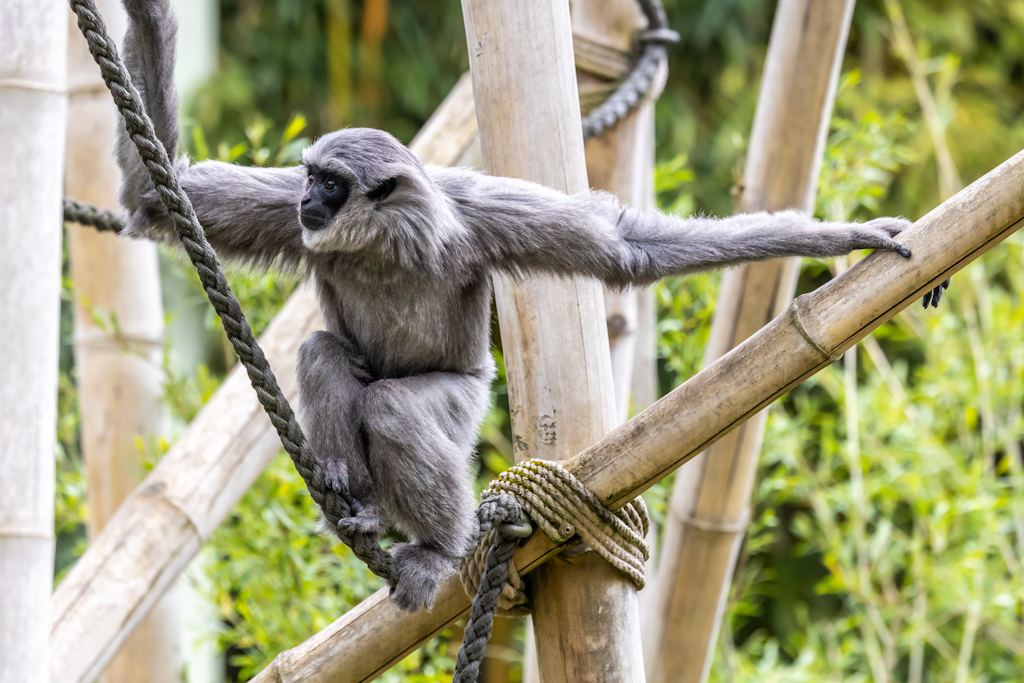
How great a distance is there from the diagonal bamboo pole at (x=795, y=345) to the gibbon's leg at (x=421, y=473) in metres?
0.28

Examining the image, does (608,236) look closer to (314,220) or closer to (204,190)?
(314,220)

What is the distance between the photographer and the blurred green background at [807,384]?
3.70 meters

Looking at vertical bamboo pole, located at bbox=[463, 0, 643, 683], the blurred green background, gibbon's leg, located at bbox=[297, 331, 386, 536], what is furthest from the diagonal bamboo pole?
the blurred green background

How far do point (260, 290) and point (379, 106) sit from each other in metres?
3.18

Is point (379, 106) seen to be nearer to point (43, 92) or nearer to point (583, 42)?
point (583, 42)

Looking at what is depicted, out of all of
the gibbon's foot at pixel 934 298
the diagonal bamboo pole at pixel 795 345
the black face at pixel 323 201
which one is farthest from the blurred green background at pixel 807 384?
the gibbon's foot at pixel 934 298

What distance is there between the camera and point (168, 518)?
2.88 metres

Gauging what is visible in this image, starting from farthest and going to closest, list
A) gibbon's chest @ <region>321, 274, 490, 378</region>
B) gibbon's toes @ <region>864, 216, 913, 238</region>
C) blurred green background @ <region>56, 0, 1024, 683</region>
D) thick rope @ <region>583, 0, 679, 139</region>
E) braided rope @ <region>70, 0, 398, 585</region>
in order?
1. blurred green background @ <region>56, 0, 1024, 683</region>
2. thick rope @ <region>583, 0, 679, 139</region>
3. gibbon's chest @ <region>321, 274, 490, 378</region>
4. gibbon's toes @ <region>864, 216, 913, 238</region>
5. braided rope @ <region>70, 0, 398, 585</region>

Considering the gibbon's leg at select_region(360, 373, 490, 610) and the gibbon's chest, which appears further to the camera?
the gibbon's chest

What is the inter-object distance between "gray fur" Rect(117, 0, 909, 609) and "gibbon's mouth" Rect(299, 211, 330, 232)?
0.02 meters

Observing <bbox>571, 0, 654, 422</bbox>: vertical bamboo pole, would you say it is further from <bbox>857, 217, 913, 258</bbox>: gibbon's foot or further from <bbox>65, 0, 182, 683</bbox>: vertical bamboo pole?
<bbox>65, 0, 182, 683</bbox>: vertical bamboo pole

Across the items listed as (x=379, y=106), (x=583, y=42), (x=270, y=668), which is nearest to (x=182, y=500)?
(x=270, y=668)

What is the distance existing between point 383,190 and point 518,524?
849 millimetres

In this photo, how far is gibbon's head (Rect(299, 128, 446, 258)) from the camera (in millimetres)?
2186
